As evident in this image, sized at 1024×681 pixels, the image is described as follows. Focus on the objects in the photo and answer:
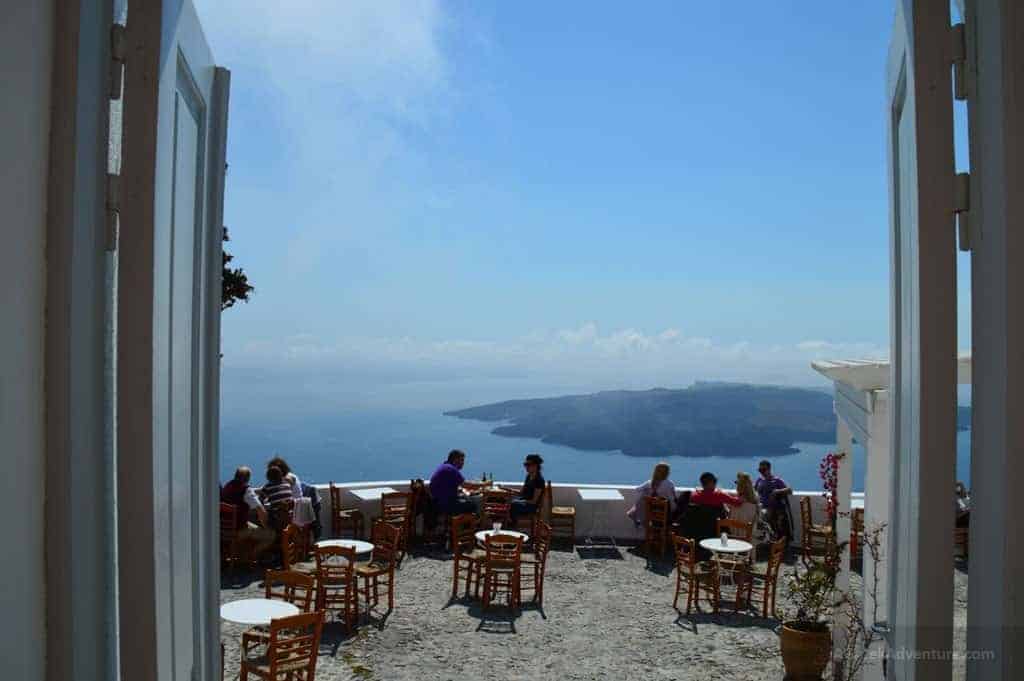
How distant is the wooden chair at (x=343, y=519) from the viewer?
431 inches

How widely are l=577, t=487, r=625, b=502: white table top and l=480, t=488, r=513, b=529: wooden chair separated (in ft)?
3.51

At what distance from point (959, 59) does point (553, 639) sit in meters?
6.91

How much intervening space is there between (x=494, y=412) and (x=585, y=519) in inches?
1491

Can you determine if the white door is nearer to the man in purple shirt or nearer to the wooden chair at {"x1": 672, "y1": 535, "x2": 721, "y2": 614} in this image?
the wooden chair at {"x1": 672, "y1": 535, "x2": 721, "y2": 614}

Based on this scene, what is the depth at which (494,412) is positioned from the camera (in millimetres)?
49688

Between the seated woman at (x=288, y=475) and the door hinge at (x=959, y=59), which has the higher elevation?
the door hinge at (x=959, y=59)

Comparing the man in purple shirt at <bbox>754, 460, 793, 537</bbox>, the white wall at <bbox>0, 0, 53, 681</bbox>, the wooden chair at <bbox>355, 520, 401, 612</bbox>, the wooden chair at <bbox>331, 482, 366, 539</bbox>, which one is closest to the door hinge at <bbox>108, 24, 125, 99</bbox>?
the white wall at <bbox>0, 0, 53, 681</bbox>

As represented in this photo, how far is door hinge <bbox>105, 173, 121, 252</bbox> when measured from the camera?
5.14 feet

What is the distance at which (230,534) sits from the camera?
9484 millimetres

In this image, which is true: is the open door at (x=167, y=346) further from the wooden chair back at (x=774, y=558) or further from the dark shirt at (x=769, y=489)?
the dark shirt at (x=769, y=489)

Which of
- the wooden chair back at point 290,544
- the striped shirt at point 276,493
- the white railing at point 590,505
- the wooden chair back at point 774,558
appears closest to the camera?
the wooden chair back at point 290,544

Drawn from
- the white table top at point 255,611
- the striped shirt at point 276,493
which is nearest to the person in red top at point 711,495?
the striped shirt at point 276,493

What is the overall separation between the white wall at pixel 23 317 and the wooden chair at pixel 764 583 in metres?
7.23

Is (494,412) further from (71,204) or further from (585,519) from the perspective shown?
(71,204)
